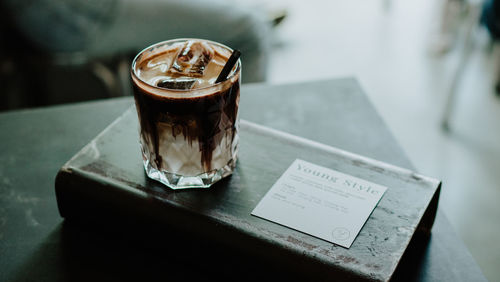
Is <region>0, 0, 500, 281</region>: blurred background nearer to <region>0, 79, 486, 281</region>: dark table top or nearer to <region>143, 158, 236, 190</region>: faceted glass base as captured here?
<region>0, 79, 486, 281</region>: dark table top

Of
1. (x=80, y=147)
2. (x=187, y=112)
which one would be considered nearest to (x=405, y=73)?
(x=80, y=147)

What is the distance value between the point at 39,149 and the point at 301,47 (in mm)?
1589

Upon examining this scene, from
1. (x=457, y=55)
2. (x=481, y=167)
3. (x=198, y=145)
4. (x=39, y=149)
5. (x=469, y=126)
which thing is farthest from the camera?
(x=457, y=55)

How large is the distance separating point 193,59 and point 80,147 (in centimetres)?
25

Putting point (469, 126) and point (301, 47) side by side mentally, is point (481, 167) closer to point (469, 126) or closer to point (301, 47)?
point (469, 126)

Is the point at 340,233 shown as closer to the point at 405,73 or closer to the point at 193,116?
the point at 193,116

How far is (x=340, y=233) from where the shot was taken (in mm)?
524

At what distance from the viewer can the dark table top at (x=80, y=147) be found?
0.57 m

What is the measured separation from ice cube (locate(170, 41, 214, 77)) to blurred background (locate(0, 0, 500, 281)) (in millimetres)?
719

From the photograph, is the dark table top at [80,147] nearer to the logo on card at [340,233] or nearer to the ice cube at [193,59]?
the logo on card at [340,233]

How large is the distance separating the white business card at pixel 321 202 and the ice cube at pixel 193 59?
0.15 m

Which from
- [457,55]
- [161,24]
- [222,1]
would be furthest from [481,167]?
[161,24]

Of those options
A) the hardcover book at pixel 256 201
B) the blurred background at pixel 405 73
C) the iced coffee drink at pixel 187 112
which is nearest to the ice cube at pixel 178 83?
the iced coffee drink at pixel 187 112

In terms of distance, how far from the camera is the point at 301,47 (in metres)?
2.20
